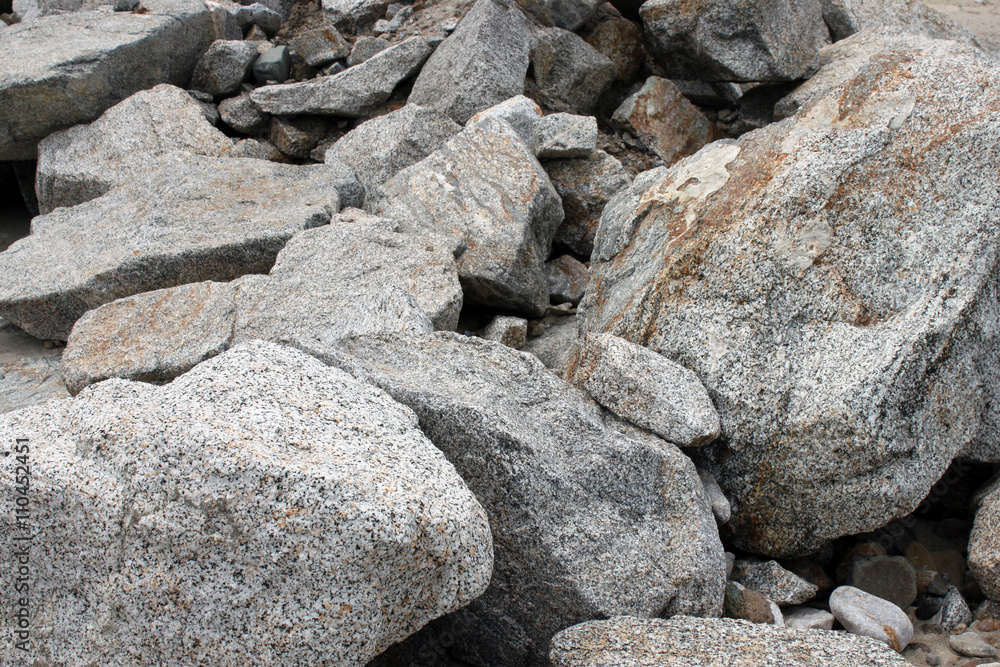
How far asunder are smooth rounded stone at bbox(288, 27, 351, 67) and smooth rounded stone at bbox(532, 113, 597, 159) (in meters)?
2.41

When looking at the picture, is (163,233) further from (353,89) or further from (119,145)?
(353,89)

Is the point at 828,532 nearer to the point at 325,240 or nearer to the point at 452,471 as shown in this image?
the point at 452,471

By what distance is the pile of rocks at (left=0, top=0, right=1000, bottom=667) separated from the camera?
1785 mm

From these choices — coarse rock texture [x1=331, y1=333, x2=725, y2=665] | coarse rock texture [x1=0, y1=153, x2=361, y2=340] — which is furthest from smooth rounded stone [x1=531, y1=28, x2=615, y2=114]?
coarse rock texture [x1=331, y1=333, x2=725, y2=665]

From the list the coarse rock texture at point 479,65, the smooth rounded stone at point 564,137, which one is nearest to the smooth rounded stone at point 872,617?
the smooth rounded stone at point 564,137

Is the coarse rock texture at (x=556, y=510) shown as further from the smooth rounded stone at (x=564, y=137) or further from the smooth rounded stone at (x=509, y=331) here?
the smooth rounded stone at (x=564, y=137)

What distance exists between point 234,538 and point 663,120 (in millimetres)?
4374

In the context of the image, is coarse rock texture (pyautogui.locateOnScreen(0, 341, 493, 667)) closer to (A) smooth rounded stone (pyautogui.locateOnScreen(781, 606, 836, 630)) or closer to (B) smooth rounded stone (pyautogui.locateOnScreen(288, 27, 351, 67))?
(A) smooth rounded stone (pyautogui.locateOnScreen(781, 606, 836, 630))

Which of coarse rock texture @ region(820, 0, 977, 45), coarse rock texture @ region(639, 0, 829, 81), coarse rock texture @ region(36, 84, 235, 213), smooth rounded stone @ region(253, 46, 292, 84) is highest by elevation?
coarse rock texture @ region(820, 0, 977, 45)

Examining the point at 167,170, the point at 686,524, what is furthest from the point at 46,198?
the point at 686,524

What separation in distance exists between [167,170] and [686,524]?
3.66m

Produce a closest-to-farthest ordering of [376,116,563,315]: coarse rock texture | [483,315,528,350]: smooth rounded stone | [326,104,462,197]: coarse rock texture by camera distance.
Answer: [483,315,528,350]: smooth rounded stone < [376,116,563,315]: coarse rock texture < [326,104,462,197]: coarse rock texture

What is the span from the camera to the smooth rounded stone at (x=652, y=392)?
102 inches

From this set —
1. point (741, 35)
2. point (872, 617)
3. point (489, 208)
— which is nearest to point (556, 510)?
point (872, 617)
